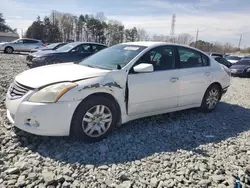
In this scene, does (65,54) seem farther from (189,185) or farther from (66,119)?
(189,185)

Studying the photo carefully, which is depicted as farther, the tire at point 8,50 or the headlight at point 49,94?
the tire at point 8,50

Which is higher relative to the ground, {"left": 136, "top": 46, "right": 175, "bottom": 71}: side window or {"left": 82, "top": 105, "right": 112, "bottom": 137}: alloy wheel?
{"left": 136, "top": 46, "right": 175, "bottom": 71}: side window

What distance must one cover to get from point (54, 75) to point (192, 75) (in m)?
2.71

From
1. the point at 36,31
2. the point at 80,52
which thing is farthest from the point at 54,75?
the point at 36,31

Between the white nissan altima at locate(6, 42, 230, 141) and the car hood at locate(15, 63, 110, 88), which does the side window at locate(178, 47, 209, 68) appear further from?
the car hood at locate(15, 63, 110, 88)

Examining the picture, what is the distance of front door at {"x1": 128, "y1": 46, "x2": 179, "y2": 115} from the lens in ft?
12.9

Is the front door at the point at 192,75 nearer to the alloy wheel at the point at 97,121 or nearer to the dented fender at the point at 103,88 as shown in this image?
the dented fender at the point at 103,88

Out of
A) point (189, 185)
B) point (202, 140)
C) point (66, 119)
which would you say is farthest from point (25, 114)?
point (202, 140)

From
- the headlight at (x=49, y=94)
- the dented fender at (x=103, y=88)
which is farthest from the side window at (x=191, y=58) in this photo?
the headlight at (x=49, y=94)

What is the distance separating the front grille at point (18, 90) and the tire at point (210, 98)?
3.66 meters

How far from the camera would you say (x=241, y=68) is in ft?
49.2

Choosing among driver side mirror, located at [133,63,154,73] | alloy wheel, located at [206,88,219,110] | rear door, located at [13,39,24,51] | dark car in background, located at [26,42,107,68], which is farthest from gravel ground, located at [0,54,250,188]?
rear door, located at [13,39,24,51]

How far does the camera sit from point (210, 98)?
5.43m

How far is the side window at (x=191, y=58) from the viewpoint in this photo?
15.6ft
